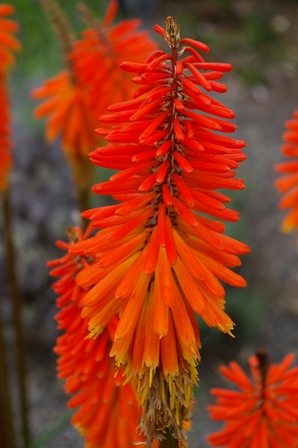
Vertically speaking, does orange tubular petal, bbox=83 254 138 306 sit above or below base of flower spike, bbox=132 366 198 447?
above

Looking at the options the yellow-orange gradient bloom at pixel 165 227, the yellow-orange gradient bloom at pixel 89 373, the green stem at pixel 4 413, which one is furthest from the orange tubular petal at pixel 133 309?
the green stem at pixel 4 413

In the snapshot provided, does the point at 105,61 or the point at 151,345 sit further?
the point at 105,61

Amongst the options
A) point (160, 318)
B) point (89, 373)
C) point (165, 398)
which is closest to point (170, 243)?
point (160, 318)

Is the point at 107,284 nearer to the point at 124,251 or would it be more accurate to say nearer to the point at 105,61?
the point at 124,251

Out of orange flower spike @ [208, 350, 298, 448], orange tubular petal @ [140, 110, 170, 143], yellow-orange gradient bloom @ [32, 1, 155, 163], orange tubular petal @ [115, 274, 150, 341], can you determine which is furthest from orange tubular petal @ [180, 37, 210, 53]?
yellow-orange gradient bloom @ [32, 1, 155, 163]

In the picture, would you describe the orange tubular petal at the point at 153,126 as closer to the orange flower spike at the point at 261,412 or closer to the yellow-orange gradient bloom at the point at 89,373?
the yellow-orange gradient bloom at the point at 89,373

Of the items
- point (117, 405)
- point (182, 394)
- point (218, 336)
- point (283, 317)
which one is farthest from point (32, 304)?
point (182, 394)

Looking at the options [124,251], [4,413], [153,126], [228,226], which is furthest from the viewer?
[228,226]

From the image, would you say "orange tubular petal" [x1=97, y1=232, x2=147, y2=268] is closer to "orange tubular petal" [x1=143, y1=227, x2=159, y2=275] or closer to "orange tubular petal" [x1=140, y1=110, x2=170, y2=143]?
"orange tubular petal" [x1=143, y1=227, x2=159, y2=275]
